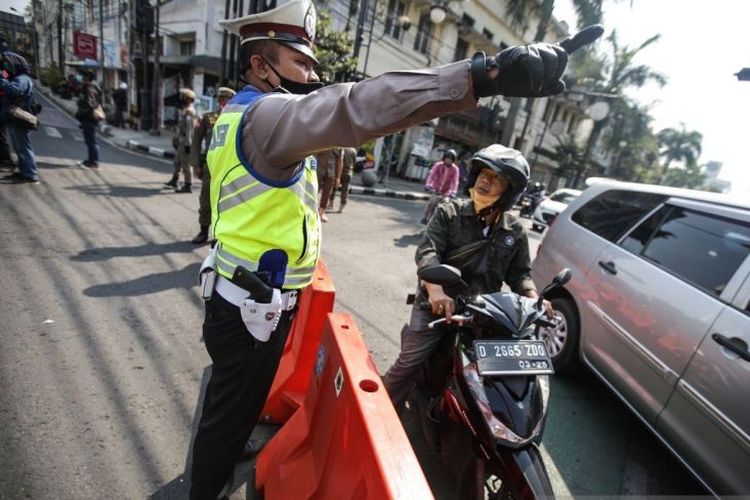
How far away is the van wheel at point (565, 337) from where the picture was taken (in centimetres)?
337

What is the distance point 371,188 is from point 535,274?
9.10m

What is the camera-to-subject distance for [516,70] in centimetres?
90

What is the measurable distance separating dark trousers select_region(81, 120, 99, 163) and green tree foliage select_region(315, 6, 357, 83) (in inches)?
223

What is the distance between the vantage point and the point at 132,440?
205 cm

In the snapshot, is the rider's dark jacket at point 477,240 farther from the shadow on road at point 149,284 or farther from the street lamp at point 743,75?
the street lamp at point 743,75

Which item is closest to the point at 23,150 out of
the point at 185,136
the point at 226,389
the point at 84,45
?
the point at 185,136

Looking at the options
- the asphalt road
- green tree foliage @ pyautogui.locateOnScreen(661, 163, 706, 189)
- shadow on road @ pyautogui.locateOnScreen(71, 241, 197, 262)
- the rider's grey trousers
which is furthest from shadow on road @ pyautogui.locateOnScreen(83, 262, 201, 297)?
green tree foliage @ pyautogui.locateOnScreen(661, 163, 706, 189)

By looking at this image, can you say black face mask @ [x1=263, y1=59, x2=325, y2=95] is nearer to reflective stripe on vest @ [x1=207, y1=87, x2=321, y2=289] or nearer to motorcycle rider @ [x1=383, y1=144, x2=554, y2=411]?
reflective stripe on vest @ [x1=207, y1=87, x2=321, y2=289]

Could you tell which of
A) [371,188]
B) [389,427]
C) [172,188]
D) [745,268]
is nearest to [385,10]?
[371,188]

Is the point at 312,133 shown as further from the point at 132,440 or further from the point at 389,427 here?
the point at 132,440

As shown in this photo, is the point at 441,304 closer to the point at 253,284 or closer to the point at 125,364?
the point at 253,284

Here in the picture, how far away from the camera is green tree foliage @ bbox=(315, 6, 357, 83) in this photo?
35.5ft

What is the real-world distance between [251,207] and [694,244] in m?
2.89

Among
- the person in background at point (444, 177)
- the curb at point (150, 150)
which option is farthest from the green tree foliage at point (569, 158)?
the curb at point (150, 150)
